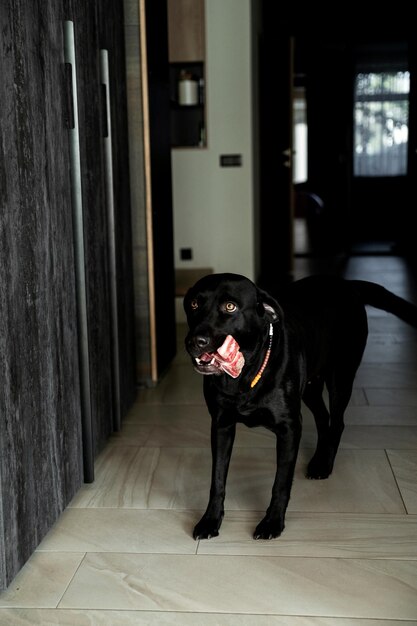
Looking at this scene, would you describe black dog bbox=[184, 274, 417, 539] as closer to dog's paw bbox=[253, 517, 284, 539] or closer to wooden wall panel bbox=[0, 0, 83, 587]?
dog's paw bbox=[253, 517, 284, 539]

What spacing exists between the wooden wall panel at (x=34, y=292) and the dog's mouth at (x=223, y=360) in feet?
1.40

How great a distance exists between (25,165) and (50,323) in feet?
1.39

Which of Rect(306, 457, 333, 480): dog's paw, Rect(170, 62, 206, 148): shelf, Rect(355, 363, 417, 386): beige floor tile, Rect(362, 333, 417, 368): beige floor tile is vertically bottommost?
Rect(355, 363, 417, 386): beige floor tile

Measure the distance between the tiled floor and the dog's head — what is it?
0.49 metres

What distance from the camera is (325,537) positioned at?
6.71 ft

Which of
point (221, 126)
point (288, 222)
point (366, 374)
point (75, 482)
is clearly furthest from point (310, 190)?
point (75, 482)

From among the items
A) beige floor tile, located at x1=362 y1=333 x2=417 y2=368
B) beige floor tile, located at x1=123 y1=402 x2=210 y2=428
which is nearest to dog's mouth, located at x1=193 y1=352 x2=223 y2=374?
beige floor tile, located at x1=123 y1=402 x2=210 y2=428

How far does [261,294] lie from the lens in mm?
1942

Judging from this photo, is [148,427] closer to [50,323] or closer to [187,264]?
[50,323]

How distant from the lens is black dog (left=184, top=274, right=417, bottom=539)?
73.8 inches

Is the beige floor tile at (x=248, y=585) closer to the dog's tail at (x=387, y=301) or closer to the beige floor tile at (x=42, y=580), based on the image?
the beige floor tile at (x=42, y=580)

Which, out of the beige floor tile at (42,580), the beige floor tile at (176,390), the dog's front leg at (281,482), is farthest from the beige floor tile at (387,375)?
the beige floor tile at (42,580)

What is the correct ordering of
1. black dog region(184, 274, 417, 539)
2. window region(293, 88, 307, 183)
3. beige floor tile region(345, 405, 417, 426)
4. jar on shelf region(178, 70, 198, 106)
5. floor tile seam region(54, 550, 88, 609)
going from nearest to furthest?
floor tile seam region(54, 550, 88, 609)
black dog region(184, 274, 417, 539)
beige floor tile region(345, 405, 417, 426)
jar on shelf region(178, 70, 198, 106)
window region(293, 88, 307, 183)

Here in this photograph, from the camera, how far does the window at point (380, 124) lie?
11.0m
